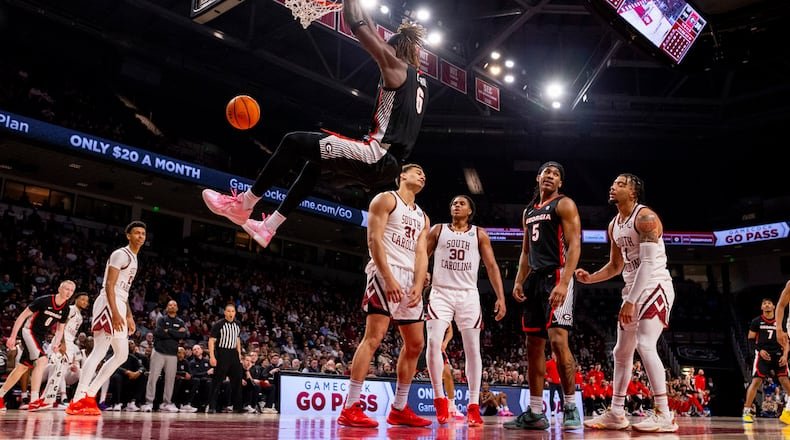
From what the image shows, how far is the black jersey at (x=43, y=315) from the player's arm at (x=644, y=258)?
7617 mm

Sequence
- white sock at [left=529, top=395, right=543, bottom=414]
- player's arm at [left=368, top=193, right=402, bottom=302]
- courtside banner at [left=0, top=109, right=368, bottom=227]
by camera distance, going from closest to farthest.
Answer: player's arm at [left=368, top=193, right=402, bottom=302] < white sock at [left=529, top=395, right=543, bottom=414] < courtside banner at [left=0, top=109, right=368, bottom=227]

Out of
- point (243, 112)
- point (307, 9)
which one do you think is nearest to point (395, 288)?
point (243, 112)

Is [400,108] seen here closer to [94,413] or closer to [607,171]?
[94,413]

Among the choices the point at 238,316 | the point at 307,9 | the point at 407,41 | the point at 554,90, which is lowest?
the point at 238,316

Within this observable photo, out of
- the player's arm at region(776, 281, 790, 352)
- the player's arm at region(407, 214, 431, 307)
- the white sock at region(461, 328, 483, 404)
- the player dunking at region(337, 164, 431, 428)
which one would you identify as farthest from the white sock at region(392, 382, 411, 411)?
the player's arm at region(776, 281, 790, 352)

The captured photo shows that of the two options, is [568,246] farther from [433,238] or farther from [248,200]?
[248,200]

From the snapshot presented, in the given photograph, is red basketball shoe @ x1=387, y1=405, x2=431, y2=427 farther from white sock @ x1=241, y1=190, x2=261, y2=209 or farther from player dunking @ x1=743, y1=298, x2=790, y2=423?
player dunking @ x1=743, y1=298, x2=790, y2=423

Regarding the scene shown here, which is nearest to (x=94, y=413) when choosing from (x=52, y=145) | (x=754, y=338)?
(x=754, y=338)

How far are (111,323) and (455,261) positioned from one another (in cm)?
357

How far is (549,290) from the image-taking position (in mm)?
5457

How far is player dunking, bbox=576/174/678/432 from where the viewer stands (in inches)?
190

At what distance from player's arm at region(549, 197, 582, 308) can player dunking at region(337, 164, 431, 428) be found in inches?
43.4

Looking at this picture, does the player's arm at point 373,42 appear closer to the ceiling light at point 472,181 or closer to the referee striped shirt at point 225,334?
the referee striped shirt at point 225,334

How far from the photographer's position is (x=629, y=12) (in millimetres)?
10609
